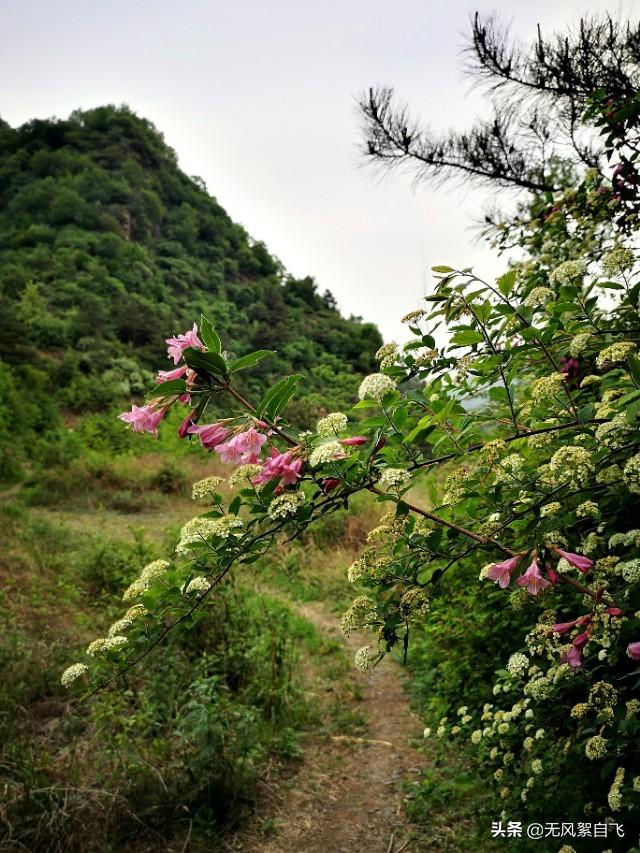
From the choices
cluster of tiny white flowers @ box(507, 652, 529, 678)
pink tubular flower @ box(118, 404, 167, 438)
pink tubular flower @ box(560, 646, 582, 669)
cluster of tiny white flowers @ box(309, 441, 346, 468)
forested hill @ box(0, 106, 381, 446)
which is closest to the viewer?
cluster of tiny white flowers @ box(309, 441, 346, 468)

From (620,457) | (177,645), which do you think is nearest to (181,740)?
(177,645)

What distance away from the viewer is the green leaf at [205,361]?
829 millimetres

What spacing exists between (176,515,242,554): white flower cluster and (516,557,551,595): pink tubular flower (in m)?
0.52

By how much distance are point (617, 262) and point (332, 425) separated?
0.71 meters

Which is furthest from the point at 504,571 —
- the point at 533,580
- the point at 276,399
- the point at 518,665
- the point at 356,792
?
the point at 356,792

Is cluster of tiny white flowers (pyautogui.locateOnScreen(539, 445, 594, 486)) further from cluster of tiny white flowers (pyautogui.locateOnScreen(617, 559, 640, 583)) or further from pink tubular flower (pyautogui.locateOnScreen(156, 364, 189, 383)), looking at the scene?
pink tubular flower (pyautogui.locateOnScreen(156, 364, 189, 383))

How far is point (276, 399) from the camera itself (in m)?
0.91

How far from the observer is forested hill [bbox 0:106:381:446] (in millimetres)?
17828

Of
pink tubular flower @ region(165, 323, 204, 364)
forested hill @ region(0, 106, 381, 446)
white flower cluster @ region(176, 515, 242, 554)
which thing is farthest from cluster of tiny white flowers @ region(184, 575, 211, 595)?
forested hill @ region(0, 106, 381, 446)

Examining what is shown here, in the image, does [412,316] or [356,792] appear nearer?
[412,316]

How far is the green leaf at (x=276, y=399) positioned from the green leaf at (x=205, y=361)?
0.28ft

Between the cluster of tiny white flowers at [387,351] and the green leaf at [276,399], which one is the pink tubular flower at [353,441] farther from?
the cluster of tiny white flowers at [387,351]

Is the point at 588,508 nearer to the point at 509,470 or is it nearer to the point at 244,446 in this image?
the point at 509,470

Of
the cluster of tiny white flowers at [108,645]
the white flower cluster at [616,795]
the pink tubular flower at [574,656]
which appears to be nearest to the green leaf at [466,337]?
the pink tubular flower at [574,656]
